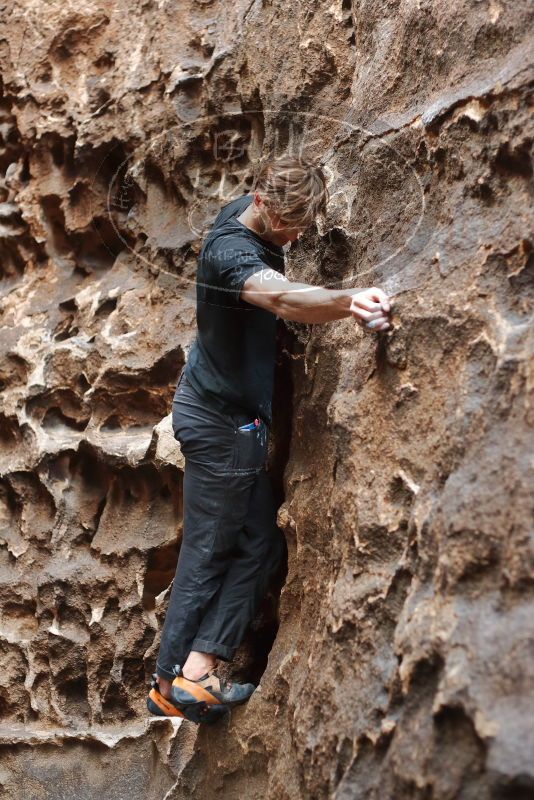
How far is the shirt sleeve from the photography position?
2.13m

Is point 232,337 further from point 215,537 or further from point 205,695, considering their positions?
point 205,695

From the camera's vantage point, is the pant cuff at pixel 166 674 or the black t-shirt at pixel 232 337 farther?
the pant cuff at pixel 166 674

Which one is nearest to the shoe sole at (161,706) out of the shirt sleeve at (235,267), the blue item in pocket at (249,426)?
the blue item in pocket at (249,426)

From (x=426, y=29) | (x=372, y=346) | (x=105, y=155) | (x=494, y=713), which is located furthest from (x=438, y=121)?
(x=105, y=155)

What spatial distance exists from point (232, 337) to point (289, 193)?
1.29 feet

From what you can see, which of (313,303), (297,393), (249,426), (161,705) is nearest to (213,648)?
(161,705)

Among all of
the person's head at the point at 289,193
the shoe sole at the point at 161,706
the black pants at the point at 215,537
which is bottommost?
the shoe sole at the point at 161,706

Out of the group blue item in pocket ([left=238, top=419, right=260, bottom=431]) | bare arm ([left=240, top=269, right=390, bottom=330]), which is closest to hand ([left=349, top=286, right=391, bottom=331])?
bare arm ([left=240, top=269, right=390, bottom=330])

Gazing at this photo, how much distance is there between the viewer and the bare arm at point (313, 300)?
1.99 metres

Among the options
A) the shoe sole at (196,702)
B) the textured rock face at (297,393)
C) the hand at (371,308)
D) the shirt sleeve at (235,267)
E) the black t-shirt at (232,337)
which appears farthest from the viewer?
the shoe sole at (196,702)

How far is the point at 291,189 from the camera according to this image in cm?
219

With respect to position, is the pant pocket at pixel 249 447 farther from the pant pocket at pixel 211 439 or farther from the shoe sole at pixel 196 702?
the shoe sole at pixel 196 702

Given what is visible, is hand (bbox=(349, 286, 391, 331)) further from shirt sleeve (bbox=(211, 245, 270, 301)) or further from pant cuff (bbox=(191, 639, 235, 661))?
pant cuff (bbox=(191, 639, 235, 661))

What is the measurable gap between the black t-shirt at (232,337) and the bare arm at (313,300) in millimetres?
153
